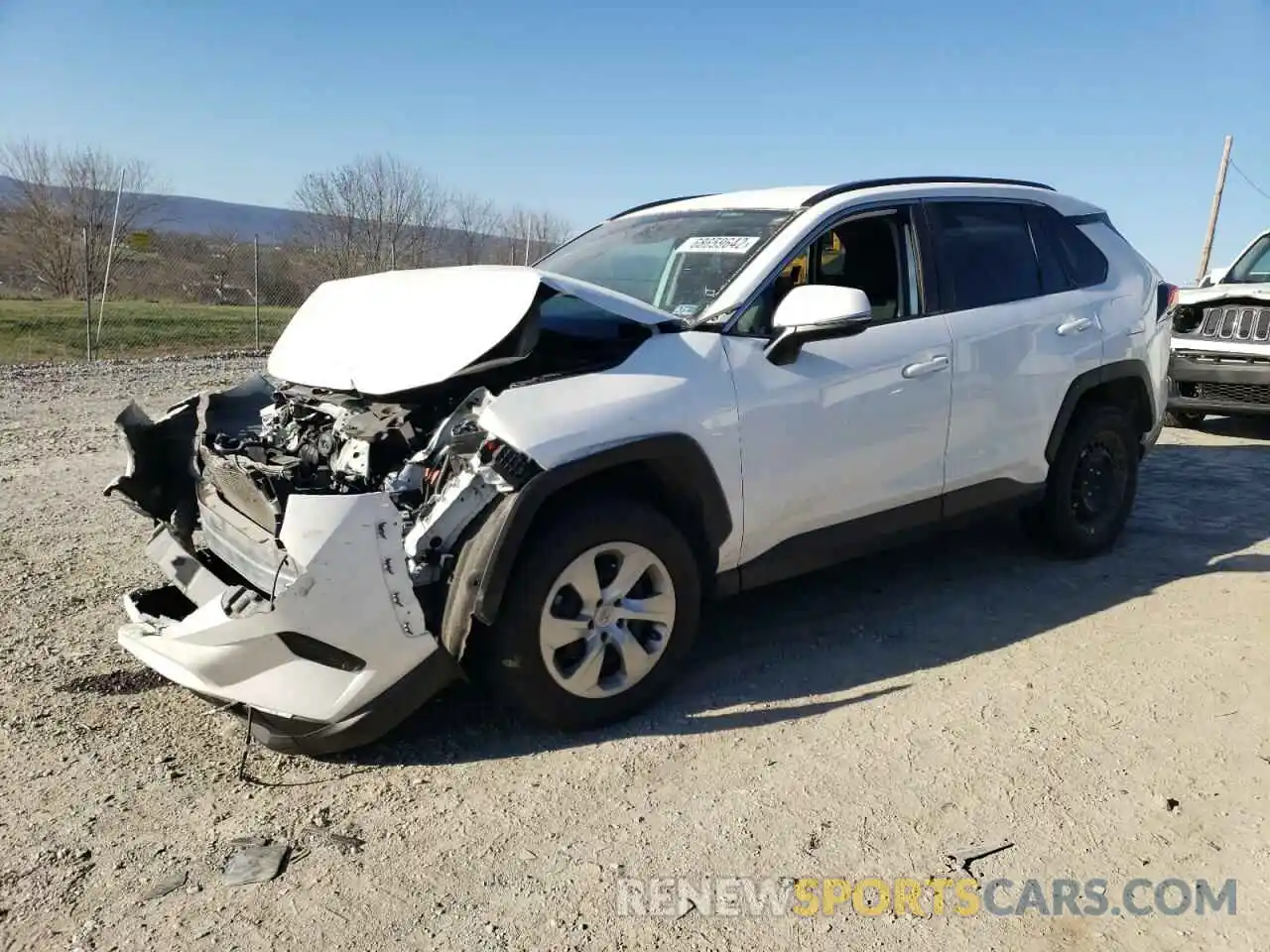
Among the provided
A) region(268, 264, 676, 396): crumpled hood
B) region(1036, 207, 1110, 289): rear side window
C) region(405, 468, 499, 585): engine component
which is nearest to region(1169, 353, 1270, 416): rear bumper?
region(1036, 207, 1110, 289): rear side window

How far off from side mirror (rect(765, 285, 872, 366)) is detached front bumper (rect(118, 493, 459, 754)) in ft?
5.16

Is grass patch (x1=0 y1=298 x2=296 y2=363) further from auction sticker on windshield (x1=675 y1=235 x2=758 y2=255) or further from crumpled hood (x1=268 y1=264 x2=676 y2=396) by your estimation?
auction sticker on windshield (x1=675 y1=235 x2=758 y2=255)

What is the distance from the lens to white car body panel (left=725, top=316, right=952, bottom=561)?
3.58 metres

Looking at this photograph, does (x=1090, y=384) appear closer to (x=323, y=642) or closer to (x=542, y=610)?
(x=542, y=610)

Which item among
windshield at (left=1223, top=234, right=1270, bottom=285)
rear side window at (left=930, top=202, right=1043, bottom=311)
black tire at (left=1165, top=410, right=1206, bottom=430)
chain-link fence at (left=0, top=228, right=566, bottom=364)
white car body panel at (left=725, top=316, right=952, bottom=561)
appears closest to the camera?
white car body panel at (left=725, top=316, right=952, bottom=561)

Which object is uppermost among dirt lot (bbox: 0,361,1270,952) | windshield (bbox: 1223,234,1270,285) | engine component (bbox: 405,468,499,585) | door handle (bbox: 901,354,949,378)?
windshield (bbox: 1223,234,1270,285)

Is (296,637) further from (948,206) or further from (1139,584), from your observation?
(1139,584)

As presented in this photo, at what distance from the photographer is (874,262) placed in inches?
172

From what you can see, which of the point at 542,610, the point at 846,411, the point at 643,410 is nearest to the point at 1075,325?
the point at 846,411

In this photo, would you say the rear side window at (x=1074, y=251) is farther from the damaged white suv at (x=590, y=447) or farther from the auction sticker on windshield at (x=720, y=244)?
the auction sticker on windshield at (x=720, y=244)

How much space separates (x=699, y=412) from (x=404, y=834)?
1.66m

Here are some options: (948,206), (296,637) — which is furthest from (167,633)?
(948,206)

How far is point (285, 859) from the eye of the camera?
8.84 ft

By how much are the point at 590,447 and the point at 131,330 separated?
1693cm
